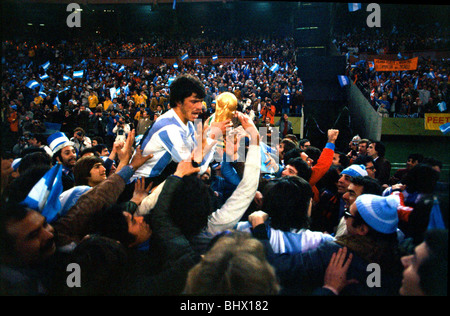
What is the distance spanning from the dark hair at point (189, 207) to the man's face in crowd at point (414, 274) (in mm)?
1124

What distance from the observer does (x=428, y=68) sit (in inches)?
652

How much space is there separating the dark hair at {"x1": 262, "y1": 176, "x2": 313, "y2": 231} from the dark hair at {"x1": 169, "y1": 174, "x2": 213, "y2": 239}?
46 centimetres

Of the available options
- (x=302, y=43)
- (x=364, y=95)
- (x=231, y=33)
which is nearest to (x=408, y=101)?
(x=364, y=95)

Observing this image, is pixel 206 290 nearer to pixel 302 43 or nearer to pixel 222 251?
pixel 222 251

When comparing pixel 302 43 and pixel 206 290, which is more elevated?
pixel 302 43

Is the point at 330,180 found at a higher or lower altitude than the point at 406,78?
lower

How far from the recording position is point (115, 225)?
6.40ft

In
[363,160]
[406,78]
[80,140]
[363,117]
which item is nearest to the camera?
[363,160]

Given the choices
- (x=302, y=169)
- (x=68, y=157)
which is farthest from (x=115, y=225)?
(x=68, y=157)

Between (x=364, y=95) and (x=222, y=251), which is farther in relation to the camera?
(x=364, y=95)

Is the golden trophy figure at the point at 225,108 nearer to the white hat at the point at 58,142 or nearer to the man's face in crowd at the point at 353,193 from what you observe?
the man's face in crowd at the point at 353,193

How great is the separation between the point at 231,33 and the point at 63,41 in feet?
45.4

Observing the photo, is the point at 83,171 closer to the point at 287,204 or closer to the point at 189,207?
the point at 189,207

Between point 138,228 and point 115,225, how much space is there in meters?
0.15
